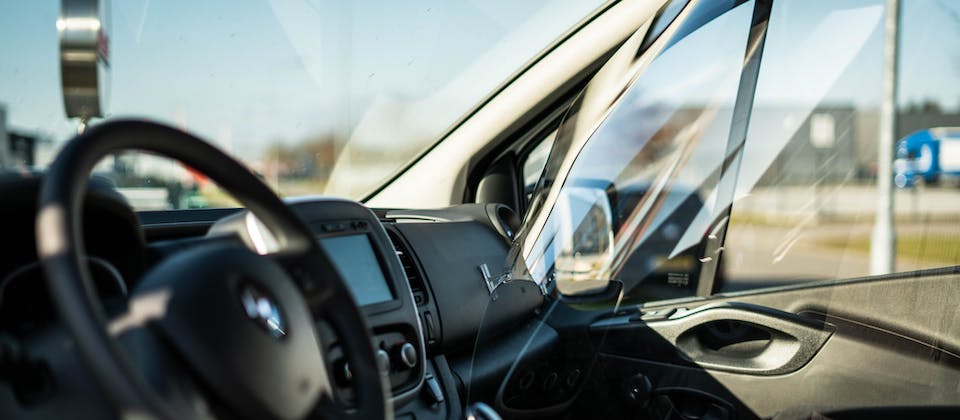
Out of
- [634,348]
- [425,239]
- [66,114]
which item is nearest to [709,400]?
[634,348]

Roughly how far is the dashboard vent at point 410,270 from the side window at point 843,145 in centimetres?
93

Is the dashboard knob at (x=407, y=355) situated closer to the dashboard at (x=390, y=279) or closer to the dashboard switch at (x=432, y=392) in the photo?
the dashboard at (x=390, y=279)

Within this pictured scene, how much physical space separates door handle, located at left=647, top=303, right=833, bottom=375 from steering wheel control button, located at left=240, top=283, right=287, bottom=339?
43.9 inches

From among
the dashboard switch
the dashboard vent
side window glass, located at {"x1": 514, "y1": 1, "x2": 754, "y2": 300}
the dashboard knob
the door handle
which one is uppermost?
side window glass, located at {"x1": 514, "y1": 1, "x2": 754, "y2": 300}

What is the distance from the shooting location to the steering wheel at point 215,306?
1013 millimetres

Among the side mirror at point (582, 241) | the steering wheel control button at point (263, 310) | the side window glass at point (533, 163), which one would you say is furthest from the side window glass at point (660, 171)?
the side window glass at point (533, 163)

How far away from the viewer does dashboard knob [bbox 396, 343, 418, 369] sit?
2.24 meters

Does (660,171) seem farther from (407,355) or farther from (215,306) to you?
(215,306)

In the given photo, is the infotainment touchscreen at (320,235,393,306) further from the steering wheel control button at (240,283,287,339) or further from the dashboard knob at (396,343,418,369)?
the steering wheel control button at (240,283,287,339)

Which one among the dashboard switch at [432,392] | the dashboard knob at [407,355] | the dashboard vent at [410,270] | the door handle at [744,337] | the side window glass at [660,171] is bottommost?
the dashboard switch at [432,392]

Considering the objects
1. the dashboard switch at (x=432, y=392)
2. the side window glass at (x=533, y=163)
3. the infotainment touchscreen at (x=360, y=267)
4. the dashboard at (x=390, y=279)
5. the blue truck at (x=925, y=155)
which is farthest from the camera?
the side window glass at (x=533, y=163)

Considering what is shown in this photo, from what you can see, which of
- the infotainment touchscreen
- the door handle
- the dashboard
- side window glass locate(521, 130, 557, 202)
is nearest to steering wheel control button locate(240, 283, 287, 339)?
the dashboard

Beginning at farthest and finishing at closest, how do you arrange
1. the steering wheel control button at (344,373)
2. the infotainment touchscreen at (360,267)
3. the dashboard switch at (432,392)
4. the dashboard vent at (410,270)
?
the dashboard vent at (410,270) < the dashboard switch at (432,392) < the infotainment touchscreen at (360,267) < the steering wheel control button at (344,373)

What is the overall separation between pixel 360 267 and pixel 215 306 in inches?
41.8
